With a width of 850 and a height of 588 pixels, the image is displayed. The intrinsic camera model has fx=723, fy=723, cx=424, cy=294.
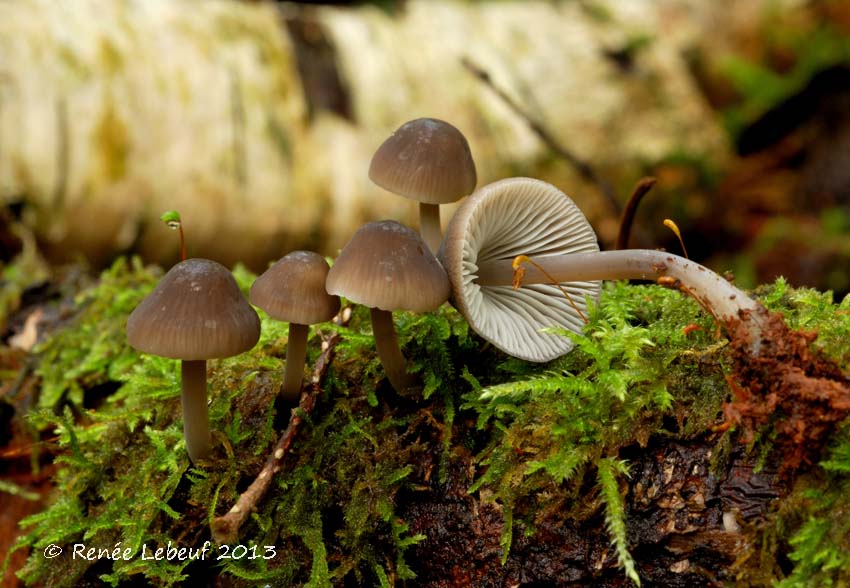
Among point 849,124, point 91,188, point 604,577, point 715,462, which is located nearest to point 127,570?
point 604,577

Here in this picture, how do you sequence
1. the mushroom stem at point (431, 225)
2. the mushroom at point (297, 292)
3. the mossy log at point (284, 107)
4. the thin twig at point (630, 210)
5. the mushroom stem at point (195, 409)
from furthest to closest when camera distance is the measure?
the mossy log at point (284, 107) < the thin twig at point (630, 210) < the mushroom stem at point (431, 225) < the mushroom stem at point (195, 409) < the mushroom at point (297, 292)

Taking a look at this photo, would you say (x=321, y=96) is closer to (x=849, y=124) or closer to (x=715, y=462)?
(x=715, y=462)

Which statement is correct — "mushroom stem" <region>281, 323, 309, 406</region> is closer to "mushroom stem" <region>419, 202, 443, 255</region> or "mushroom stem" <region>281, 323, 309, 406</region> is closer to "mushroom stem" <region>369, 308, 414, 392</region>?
"mushroom stem" <region>369, 308, 414, 392</region>

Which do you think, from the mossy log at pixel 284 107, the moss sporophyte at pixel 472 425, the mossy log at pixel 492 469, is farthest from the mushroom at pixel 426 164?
the mossy log at pixel 284 107

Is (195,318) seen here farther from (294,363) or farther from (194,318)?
(294,363)

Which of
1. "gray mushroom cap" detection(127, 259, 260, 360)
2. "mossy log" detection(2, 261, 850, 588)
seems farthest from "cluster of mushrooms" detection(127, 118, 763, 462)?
"mossy log" detection(2, 261, 850, 588)

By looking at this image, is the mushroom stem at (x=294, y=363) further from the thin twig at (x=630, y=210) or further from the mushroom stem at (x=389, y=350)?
the thin twig at (x=630, y=210)
